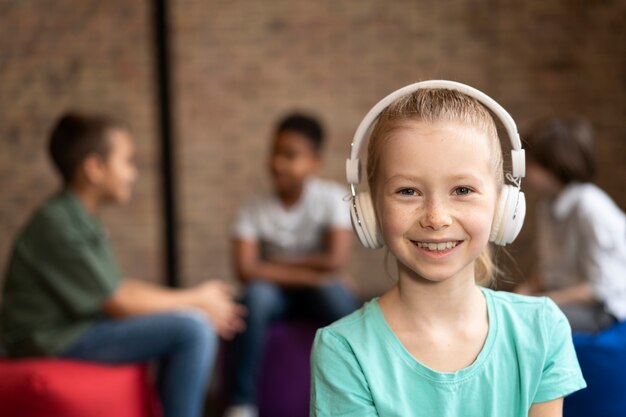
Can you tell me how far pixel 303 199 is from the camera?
333 centimetres

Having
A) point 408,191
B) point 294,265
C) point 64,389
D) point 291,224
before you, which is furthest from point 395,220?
point 291,224

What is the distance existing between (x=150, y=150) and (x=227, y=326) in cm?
176

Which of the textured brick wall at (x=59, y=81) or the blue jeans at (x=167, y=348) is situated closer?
the blue jeans at (x=167, y=348)

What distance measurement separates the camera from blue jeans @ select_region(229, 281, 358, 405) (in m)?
2.99

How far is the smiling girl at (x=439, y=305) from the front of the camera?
1241 mm

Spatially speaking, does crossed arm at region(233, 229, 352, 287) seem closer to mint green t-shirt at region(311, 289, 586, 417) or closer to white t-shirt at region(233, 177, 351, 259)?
A: white t-shirt at region(233, 177, 351, 259)

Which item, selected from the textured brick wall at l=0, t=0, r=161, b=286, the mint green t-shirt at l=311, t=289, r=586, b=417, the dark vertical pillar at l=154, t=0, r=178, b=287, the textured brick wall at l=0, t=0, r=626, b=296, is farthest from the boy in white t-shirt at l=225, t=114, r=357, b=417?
the mint green t-shirt at l=311, t=289, r=586, b=417

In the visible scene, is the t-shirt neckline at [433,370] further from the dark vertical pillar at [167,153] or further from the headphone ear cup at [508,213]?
the dark vertical pillar at [167,153]

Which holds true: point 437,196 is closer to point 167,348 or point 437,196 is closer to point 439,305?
point 439,305

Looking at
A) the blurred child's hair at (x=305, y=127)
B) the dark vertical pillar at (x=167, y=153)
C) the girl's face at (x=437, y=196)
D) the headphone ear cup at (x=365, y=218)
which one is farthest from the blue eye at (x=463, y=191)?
the dark vertical pillar at (x=167, y=153)

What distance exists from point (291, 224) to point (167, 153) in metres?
1.29

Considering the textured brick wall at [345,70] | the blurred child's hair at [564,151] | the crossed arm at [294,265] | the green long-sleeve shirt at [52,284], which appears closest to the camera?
the green long-sleeve shirt at [52,284]

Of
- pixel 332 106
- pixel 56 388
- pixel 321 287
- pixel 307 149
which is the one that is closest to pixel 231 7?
pixel 332 106

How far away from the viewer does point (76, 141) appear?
2.77 meters
